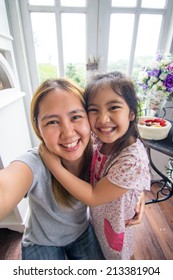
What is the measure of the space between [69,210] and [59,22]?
4.42 ft

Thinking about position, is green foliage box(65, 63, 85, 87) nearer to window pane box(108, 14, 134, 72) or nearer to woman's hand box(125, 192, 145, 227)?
window pane box(108, 14, 134, 72)

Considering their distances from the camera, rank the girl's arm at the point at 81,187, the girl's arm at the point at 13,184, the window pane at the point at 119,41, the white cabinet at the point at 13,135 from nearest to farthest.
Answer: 1. the girl's arm at the point at 13,184
2. the girl's arm at the point at 81,187
3. the white cabinet at the point at 13,135
4. the window pane at the point at 119,41

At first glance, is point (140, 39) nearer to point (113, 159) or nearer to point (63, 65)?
point (63, 65)

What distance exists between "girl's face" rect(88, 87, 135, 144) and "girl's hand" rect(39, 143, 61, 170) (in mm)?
202

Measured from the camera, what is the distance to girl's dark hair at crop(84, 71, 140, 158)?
1.98ft

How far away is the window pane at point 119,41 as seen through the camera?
4.03 feet

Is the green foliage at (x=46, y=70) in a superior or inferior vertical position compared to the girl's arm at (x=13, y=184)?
superior

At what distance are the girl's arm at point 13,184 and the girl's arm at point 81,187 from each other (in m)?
0.09

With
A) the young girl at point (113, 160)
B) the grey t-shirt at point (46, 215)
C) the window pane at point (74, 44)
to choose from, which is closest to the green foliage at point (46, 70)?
the window pane at point (74, 44)

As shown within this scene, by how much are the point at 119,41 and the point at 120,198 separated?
1.29m

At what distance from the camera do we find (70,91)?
21.9 inches

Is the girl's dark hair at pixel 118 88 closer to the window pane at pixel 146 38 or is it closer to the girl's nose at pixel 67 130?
the girl's nose at pixel 67 130

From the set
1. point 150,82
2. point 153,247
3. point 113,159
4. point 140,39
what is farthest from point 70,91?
point 153,247

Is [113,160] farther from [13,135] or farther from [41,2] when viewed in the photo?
[41,2]
